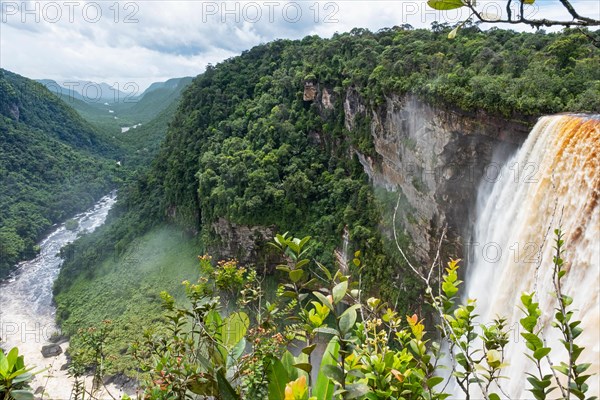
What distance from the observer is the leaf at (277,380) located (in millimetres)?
1625

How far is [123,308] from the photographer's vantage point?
953 inches

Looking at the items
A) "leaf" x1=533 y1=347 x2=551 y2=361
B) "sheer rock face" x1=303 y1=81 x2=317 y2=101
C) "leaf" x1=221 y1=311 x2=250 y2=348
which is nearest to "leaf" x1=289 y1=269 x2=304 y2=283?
"leaf" x1=221 y1=311 x2=250 y2=348

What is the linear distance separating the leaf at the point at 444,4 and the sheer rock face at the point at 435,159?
9781 millimetres

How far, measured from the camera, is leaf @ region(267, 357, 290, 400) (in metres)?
1.62

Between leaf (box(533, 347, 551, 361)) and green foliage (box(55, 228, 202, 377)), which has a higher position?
leaf (box(533, 347, 551, 361))

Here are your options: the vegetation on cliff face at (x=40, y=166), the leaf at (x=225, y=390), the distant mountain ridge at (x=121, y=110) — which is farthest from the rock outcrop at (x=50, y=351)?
the distant mountain ridge at (x=121, y=110)

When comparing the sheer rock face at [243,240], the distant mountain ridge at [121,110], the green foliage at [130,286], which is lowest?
the green foliage at [130,286]

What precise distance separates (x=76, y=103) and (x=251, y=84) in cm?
7260

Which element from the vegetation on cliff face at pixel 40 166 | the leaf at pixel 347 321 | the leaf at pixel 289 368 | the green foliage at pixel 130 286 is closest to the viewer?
the leaf at pixel 347 321

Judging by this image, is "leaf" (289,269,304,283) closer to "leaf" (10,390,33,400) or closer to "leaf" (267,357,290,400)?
"leaf" (267,357,290,400)

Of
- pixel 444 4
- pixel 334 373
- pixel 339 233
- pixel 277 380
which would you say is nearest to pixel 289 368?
pixel 277 380

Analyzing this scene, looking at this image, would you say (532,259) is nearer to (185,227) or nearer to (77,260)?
(185,227)

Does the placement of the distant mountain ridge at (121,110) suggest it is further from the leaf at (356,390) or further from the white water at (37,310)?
the leaf at (356,390)

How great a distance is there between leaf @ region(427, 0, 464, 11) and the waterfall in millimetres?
4132
